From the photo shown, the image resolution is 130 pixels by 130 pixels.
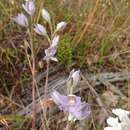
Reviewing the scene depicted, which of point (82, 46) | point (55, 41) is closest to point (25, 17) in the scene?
point (55, 41)

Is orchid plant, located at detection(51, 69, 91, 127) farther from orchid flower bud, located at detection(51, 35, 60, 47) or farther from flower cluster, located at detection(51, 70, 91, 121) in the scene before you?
orchid flower bud, located at detection(51, 35, 60, 47)

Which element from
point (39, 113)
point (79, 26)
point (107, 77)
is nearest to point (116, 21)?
point (79, 26)

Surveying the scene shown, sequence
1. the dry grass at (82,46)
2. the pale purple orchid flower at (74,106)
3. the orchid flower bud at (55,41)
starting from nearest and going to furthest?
the pale purple orchid flower at (74,106) → the orchid flower bud at (55,41) → the dry grass at (82,46)

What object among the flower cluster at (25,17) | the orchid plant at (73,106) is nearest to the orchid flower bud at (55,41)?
the flower cluster at (25,17)

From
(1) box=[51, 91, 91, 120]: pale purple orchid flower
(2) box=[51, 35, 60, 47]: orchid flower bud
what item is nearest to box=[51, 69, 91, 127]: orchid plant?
(1) box=[51, 91, 91, 120]: pale purple orchid flower

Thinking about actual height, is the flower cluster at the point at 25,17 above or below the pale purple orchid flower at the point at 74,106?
above

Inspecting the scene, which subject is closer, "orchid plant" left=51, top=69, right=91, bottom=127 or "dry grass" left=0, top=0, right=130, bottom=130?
"orchid plant" left=51, top=69, right=91, bottom=127

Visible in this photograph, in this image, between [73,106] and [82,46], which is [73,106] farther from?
[82,46]

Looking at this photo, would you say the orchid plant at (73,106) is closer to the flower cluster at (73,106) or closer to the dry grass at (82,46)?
the flower cluster at (73,106)

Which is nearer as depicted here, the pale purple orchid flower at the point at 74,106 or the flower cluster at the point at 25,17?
the pale purple orchid flower at the point at 74,106

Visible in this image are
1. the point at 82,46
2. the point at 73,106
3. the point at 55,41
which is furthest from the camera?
the point at 82,46

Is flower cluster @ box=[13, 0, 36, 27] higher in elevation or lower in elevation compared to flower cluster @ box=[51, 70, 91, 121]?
higher
